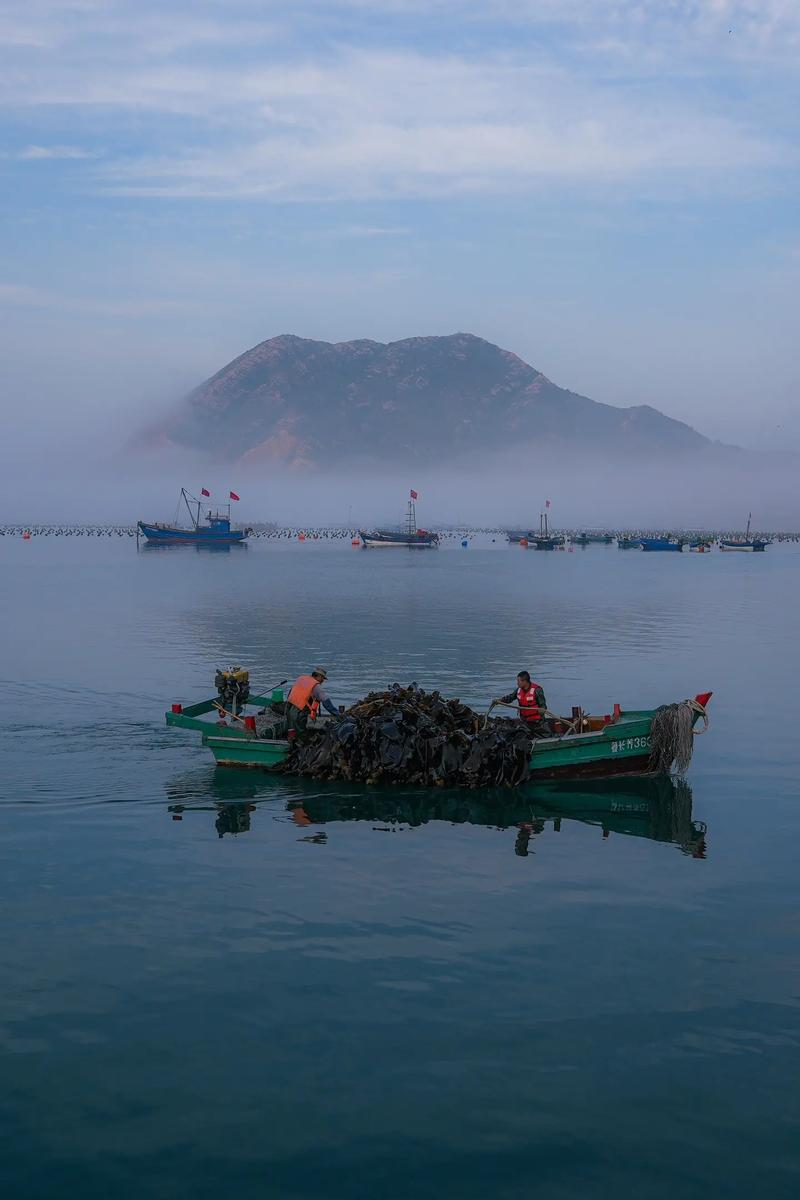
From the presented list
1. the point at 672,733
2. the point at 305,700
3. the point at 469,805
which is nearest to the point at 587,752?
the point at 672,733

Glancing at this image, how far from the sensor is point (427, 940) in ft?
51.4


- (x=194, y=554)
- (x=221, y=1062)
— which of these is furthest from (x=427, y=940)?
(x=194, y=554)

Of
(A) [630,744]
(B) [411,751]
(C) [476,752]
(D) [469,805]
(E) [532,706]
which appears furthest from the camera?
(E) [532,706]

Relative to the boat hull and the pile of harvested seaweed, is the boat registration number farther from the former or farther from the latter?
the pile of harvested seaweed

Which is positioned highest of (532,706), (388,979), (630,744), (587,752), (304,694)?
(304,694)

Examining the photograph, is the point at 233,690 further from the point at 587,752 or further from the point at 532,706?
the point at 587,752

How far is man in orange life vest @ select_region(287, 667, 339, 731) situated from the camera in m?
25.7

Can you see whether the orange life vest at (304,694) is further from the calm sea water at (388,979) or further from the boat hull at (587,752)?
the calm sea water at (388,979)

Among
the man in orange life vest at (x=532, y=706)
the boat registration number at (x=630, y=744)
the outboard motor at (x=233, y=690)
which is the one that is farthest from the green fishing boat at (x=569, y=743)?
the outboard motor at (x=233, y=690)

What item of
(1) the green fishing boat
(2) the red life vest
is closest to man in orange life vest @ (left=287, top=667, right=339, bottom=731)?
(1) the green fishing boat

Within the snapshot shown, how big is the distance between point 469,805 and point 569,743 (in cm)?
269

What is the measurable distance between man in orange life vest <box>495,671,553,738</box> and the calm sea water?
1.76 meters

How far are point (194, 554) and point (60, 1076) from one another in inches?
6975

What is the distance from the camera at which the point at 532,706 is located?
26.1 m
